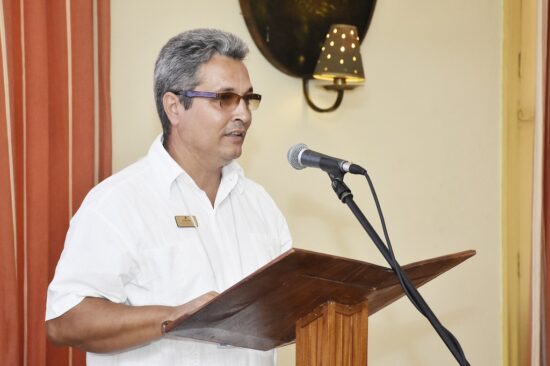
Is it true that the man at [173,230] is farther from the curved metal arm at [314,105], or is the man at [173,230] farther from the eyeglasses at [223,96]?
the curved metal arm at [314,105]

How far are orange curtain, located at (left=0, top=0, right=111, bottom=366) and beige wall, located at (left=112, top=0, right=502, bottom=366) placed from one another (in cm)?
16

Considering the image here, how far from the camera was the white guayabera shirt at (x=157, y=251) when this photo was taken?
1779mm

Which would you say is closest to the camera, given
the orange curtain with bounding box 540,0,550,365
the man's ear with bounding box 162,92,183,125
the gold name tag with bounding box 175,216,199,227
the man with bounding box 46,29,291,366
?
the man with bounding box 46,29,291,366

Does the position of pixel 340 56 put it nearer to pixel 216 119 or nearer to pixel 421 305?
pixel 216 119

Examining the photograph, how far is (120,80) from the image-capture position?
2510 mm

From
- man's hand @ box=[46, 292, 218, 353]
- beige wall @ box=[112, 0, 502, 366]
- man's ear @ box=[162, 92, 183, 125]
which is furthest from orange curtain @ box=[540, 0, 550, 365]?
man's hand @ box=[46, 292, 218, 353]

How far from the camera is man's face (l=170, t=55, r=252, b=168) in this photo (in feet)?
6.63

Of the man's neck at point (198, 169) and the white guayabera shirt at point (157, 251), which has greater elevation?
the man's neck at point (198, 169)

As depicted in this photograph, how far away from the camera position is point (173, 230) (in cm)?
193

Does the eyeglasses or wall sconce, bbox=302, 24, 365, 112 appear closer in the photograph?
the eyeglasses

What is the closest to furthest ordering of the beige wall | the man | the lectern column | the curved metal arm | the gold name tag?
the lectern column
the man
the gold name tag
the beige wall
the curved metal arm

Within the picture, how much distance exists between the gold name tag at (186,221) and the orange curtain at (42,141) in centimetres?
46

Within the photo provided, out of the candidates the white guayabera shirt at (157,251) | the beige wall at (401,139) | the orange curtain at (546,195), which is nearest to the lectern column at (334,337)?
the white guayabera shirt at (157,251)

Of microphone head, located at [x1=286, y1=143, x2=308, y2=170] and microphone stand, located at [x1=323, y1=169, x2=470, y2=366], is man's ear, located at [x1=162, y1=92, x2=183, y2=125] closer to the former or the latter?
microphone head, located at [x1=286, y1=143, x2=308, y2=170]
